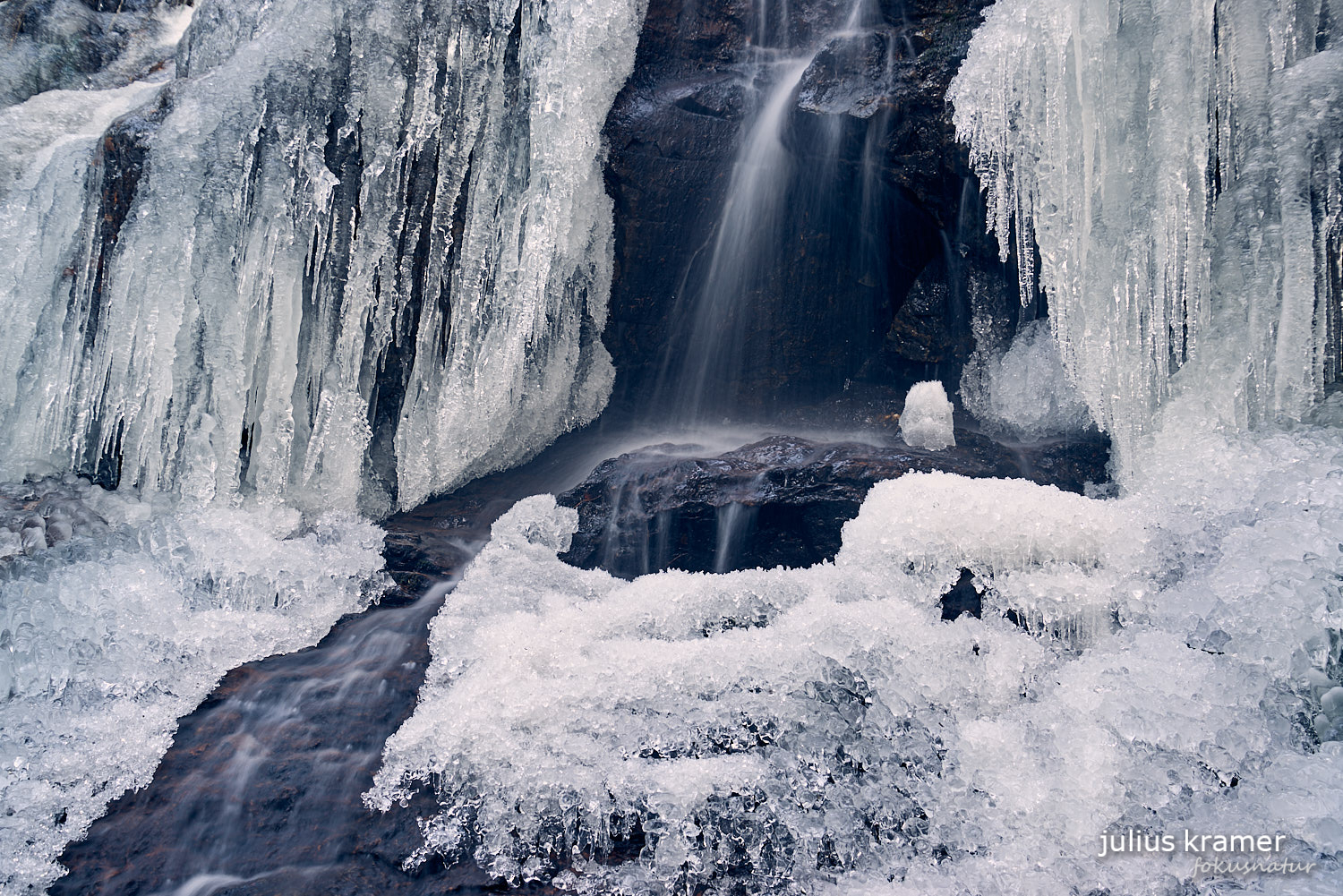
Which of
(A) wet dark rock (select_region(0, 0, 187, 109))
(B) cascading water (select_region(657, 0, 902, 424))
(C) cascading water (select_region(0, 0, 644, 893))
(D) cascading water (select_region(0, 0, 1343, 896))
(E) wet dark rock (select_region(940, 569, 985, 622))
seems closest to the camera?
(D) cascading water (select_region(0, 0, 1343, 896))

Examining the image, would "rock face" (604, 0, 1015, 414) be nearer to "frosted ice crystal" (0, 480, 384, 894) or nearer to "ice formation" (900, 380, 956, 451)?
"ice formation" (900, 380, 956, 451)

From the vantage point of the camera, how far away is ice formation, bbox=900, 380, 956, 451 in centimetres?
529

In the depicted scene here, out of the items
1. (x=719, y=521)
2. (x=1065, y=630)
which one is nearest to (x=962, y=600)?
(x=1065, y=630)

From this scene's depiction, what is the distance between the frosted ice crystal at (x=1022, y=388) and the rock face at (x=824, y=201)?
7.0 inches

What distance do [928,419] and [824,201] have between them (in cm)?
206

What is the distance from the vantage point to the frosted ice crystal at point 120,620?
2.77 meters

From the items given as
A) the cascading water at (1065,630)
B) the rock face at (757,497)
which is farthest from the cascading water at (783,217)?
the rock face at (757,497)

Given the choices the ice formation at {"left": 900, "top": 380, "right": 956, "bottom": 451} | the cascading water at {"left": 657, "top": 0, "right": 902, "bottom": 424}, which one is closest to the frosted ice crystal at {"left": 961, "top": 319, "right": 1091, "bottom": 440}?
the ice formation at {"left": 900, "top": 380, "right": 956, "bottom": 451}

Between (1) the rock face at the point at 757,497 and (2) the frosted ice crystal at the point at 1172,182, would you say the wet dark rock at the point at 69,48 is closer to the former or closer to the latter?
(1) the rock face at the point at 757,497

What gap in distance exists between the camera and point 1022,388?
5.87 m

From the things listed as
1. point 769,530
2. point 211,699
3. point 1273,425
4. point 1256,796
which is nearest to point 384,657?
point 211,699

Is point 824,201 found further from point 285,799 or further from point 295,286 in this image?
point 285,799

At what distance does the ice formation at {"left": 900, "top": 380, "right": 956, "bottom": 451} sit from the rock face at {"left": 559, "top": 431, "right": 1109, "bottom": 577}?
0.55ft

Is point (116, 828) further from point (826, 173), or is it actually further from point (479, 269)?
point (826, 173)
